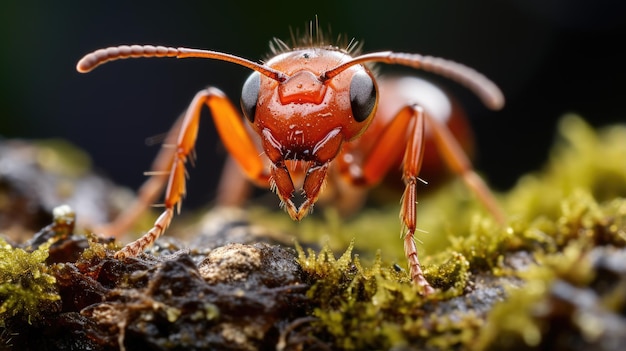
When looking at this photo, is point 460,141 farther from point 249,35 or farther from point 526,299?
point 526,299

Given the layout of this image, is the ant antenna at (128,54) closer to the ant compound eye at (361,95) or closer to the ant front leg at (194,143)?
the ant compound eye at (361,95)

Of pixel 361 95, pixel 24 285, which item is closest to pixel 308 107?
pixel 361 95

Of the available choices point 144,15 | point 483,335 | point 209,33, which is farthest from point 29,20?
point 483,335

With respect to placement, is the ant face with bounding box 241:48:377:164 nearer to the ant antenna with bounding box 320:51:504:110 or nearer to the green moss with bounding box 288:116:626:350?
the ant antenna with bounding box 320:51:504:110

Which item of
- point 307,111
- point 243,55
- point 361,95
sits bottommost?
point 307,111

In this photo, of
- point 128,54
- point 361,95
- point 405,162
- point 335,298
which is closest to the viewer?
point 335,298

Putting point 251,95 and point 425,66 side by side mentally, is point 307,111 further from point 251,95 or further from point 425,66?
point 425,66

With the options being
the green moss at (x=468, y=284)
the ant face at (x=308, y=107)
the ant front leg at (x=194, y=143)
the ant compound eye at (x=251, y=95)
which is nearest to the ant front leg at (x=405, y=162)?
the green moss at (x=468, y=284)
